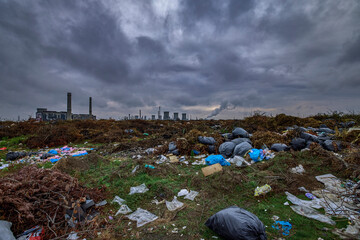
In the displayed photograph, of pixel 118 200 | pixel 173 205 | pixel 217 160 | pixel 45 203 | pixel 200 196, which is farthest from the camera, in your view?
pixel 217 160

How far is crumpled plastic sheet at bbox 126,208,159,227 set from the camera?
7.88 feet

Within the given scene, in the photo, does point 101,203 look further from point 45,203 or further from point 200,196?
point 200,196

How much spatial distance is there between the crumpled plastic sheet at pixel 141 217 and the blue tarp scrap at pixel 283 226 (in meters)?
1.57

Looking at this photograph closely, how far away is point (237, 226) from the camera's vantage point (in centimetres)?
190

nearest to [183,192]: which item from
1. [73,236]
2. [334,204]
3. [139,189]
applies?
[139,189]

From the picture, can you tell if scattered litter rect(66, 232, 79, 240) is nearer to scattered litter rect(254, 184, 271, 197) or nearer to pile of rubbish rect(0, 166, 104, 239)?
pile of rubbish rect(0, 166, 104, 239)

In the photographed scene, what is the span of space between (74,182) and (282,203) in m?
3.37

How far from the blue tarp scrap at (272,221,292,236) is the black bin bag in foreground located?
38 cm

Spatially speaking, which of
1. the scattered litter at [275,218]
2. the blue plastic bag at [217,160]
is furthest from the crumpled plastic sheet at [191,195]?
the blue plastic bag at [217,160]

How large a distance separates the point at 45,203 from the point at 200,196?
7.55 ft

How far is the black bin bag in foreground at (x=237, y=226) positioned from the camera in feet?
6.12

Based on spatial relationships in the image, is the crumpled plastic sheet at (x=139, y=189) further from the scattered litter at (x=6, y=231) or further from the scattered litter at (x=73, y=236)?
the scattered litter at (x=6, y=231)

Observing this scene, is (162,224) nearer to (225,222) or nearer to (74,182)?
(225,222)

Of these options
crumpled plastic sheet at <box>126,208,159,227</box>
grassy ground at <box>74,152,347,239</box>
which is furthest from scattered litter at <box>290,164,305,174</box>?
crumpled plastic sheet at <box>126,208,159,227</box>
